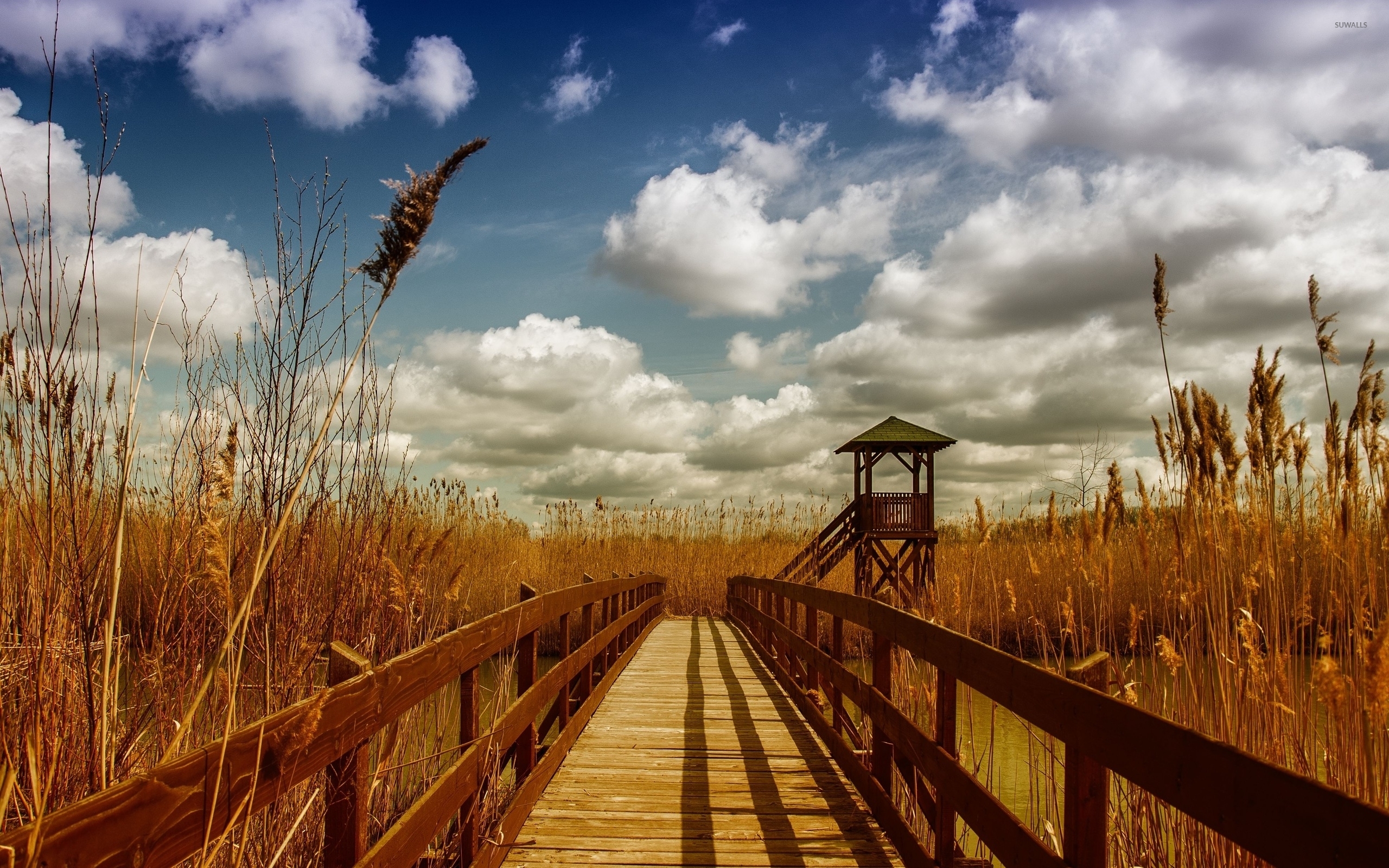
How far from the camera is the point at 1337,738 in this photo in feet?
8.11

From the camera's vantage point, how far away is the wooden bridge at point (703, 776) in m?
1.29

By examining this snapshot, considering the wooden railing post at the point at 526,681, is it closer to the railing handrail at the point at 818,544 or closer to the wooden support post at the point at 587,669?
the wooden support post at the point at 587,669

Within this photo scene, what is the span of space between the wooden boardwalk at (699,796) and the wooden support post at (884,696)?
23 centimetres

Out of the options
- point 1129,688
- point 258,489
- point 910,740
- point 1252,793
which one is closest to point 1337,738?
point 1129,688

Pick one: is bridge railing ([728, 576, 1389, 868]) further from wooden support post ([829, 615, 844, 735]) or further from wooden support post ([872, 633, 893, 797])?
wooden support post ([829, 615, 844, 735])

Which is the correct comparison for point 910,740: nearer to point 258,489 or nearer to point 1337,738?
point 1337,738

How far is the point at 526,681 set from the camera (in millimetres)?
3895

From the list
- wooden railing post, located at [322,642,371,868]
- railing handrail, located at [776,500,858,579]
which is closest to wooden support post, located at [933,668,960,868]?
wooden railing post, located at [322,642,371,868]

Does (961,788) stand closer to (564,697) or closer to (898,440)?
(564,697)

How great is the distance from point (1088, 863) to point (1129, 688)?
1.18 m

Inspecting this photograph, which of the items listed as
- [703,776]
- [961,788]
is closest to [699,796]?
[703,776]

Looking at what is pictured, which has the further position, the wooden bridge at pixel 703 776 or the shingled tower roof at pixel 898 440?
the shingled tower roof at pixel 898 440

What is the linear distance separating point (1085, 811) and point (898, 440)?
1749 cm

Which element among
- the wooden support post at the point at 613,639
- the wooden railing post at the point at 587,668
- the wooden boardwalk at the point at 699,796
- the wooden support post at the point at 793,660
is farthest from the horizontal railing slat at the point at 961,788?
the wooden support post at the point at 613,639
